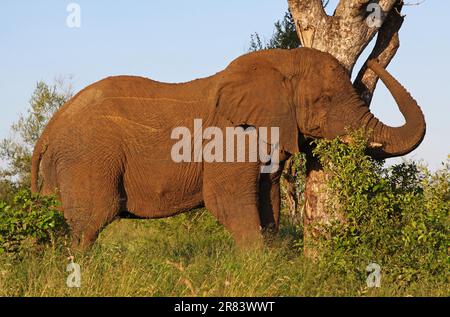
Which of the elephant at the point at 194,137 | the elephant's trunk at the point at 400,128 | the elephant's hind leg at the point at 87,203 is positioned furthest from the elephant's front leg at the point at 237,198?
the elephant's trunk at the point at 400,128

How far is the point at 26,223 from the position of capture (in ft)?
28.2

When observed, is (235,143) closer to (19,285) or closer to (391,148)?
(391,148)

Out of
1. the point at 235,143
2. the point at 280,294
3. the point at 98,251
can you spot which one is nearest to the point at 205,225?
the point at 235,143

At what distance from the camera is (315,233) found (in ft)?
32.6

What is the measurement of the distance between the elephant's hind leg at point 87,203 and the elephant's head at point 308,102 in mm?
1741

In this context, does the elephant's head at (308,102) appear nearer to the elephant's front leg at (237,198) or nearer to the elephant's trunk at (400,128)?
the elephant's trunk at (400,128)

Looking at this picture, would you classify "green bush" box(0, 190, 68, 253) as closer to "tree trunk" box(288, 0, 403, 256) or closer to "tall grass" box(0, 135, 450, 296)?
"tall grass" box(0, 135, 450, 296)

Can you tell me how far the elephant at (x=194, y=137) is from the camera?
391 inches

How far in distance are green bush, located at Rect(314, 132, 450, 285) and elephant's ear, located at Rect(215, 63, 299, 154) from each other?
897 mm

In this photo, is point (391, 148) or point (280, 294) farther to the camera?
point (391, 148)

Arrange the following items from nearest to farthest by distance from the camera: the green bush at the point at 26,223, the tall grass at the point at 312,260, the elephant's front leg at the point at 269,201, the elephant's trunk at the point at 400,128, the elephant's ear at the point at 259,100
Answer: the tall grass at the point at 312,260 < the green bush at the point at 26,223 < the elephant's trunk at the point at 400,128 < the elephant's ear at the point at 259,100 < the elephant's front leg at the point at 269,201

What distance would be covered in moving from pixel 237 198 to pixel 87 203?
179 centimetres

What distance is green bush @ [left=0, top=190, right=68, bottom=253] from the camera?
8545 mm
